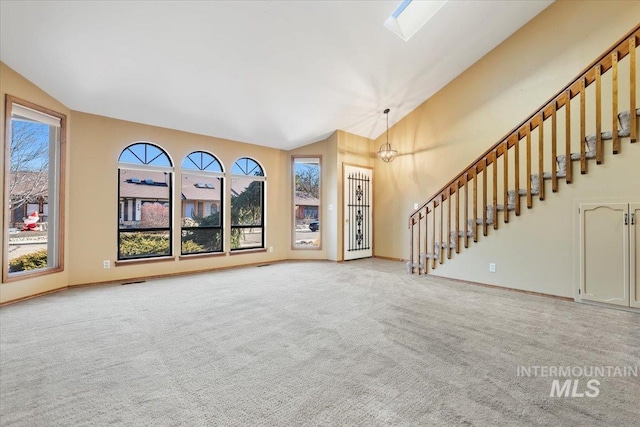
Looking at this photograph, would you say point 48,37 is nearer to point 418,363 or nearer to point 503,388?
point 418,363

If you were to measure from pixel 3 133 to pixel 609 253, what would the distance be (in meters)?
7.45

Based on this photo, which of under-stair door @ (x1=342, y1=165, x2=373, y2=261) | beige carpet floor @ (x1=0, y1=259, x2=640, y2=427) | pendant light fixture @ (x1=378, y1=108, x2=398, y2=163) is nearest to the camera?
beige carpet floor @ (x1=0, y1=259, x2=640, y2=427)

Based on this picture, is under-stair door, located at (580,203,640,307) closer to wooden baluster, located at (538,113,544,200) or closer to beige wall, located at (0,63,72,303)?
wooden baluster, located at (538,113,544,200)

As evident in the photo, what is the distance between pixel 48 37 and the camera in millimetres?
3072

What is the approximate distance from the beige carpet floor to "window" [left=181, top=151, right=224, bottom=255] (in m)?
1.73

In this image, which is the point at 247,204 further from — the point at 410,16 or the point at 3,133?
the point at 410,16

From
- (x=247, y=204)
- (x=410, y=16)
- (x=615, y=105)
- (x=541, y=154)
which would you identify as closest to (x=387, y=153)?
(x=410, y=16)

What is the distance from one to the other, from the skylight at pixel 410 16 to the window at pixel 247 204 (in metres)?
3.72

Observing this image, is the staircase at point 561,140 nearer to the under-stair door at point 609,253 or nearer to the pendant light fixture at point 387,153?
the under-stair door at point 609,253

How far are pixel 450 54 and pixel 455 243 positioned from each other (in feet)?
10.7

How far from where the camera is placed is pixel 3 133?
11.5 ft

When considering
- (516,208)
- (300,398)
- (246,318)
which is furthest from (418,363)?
(516,208)

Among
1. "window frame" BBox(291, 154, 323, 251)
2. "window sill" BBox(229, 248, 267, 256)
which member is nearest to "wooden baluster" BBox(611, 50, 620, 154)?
"window frame" BBox(291, 154, 323, 251)

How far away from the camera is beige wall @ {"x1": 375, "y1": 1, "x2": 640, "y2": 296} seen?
3752 millimetres
